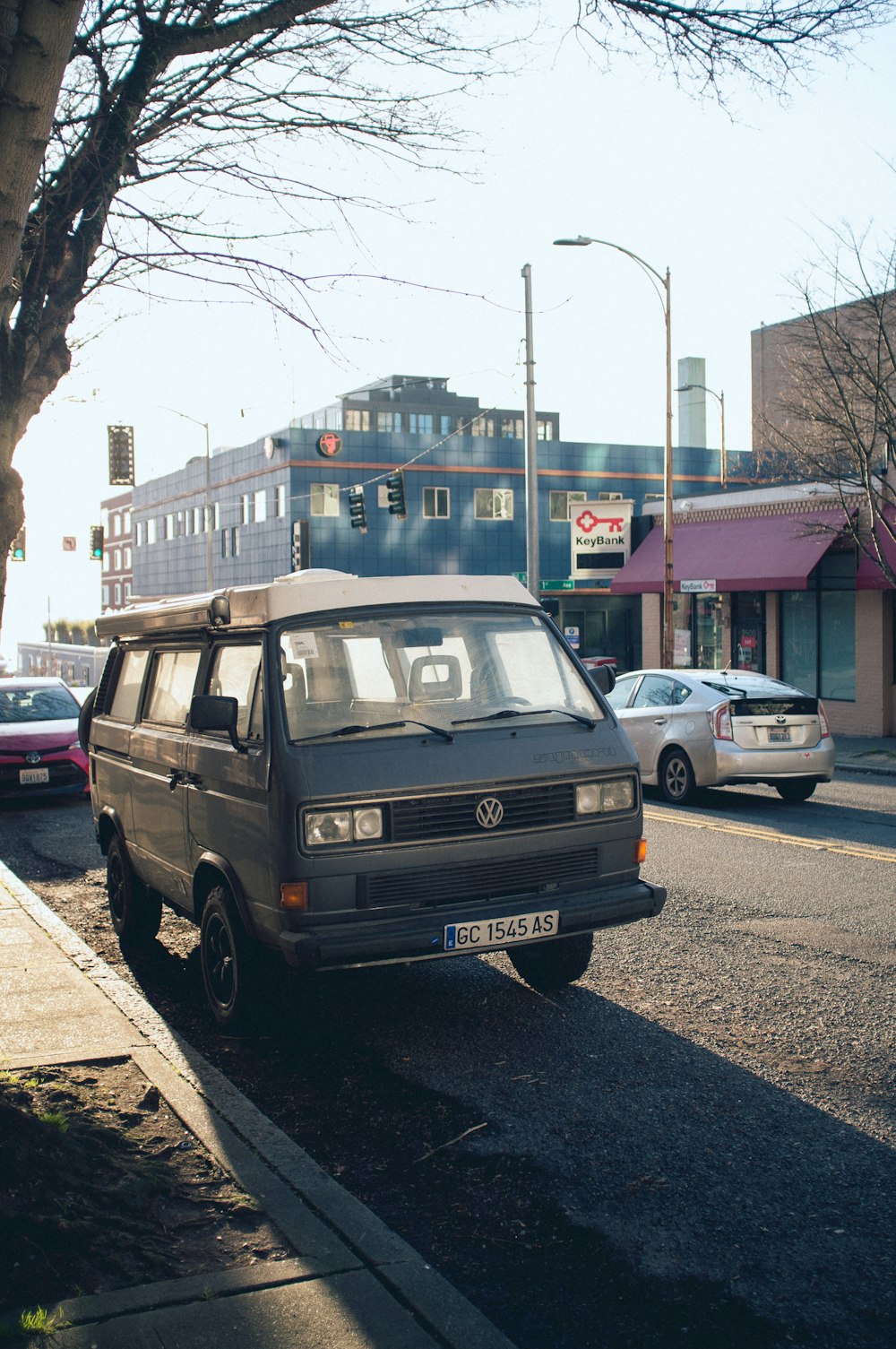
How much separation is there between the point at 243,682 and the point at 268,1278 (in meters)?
3.24

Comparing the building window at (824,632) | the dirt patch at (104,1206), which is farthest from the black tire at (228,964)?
the building window at (824,632)

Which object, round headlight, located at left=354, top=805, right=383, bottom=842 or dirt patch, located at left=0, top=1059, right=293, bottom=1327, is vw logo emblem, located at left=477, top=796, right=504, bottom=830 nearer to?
round headlight, located at left=354, top=805, right=383, bottom=842

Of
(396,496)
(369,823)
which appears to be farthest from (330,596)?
(396,496)

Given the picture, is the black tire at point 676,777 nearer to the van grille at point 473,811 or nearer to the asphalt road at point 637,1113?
the asphalt road at point 637,1113

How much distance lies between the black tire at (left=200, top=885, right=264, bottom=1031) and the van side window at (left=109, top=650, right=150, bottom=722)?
6.77 feet

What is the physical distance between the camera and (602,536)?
32.9 metres

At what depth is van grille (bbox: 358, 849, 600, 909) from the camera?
5.48 meters

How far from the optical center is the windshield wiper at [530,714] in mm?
6059

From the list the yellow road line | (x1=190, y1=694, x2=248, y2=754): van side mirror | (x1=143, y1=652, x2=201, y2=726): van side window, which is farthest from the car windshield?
(x1=190, y1=694, x2=248, y2=754): van side mirror

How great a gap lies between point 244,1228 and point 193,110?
Result: 19.3 ft

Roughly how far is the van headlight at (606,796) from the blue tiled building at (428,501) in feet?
153

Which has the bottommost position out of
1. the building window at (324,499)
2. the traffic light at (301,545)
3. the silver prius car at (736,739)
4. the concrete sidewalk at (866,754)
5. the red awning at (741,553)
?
the concrete sidewalk at (866,754)

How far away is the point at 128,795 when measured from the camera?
25.6 feet

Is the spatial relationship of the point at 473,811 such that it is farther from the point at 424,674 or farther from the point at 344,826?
the point at 424,674
